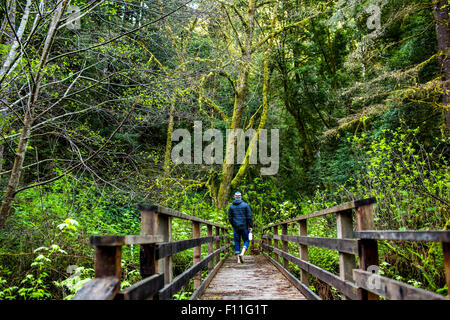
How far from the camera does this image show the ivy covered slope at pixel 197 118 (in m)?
6.25

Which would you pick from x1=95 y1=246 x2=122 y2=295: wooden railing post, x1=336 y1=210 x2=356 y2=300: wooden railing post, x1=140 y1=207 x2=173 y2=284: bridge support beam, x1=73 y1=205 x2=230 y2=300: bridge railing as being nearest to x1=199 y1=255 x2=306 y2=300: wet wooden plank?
x1=73 y1=205 x2=230 y2=300: bridge railing

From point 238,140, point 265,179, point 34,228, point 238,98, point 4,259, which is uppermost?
point 238,98

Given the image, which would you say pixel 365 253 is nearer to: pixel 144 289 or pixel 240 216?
pixel 144 289

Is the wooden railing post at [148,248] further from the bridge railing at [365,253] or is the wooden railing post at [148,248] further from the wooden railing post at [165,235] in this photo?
the bridge railing at [365,253]

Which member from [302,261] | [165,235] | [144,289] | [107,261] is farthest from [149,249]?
[302,261]

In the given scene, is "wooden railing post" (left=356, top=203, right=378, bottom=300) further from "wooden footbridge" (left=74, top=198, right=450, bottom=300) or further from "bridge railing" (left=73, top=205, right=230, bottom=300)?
"bridge railing" (left=73, top=205, right=230, bottom=300)

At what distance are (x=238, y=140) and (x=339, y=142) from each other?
6744 mm

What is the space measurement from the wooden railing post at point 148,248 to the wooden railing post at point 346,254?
1.79 m

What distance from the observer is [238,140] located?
662 inches

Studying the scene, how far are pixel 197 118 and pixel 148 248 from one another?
7802mm

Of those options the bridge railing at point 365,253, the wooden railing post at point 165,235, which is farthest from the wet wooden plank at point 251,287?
→ the wooden railing post at point 165,235

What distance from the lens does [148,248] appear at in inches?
102
